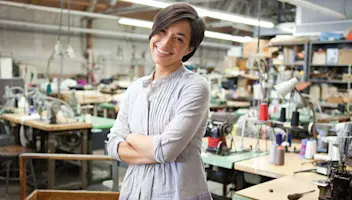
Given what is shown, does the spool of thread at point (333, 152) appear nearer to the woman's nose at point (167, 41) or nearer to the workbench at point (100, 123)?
the woman's nose at point (167, 41)

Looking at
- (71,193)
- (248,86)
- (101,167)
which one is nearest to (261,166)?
(71,193)

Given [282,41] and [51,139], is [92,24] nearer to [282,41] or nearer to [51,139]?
[282,41]

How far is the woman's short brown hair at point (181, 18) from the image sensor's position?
3.96 feet

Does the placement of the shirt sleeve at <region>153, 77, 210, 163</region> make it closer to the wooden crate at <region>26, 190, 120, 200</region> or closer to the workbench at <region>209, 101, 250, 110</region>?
the wooden crate at <region>26, 190, 120, 200</region>

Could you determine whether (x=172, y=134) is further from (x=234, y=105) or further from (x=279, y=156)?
(x=234, y=105)

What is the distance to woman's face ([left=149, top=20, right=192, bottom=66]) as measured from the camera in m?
1.22

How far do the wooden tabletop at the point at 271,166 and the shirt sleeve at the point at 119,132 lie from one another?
1204 mm

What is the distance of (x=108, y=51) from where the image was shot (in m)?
10.6

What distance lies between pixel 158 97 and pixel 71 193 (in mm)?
1233

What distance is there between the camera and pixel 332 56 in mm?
6316

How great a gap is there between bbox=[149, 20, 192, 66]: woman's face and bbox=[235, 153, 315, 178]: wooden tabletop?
1276 mm

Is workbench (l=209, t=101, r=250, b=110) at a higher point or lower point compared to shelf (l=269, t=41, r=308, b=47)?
lower

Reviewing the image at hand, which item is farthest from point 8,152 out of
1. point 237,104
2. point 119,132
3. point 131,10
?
point 131,10

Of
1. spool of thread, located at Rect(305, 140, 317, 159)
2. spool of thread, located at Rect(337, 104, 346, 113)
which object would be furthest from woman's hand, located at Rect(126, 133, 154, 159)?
spool of thread, located at Rect(337, 104, 346, 113)
